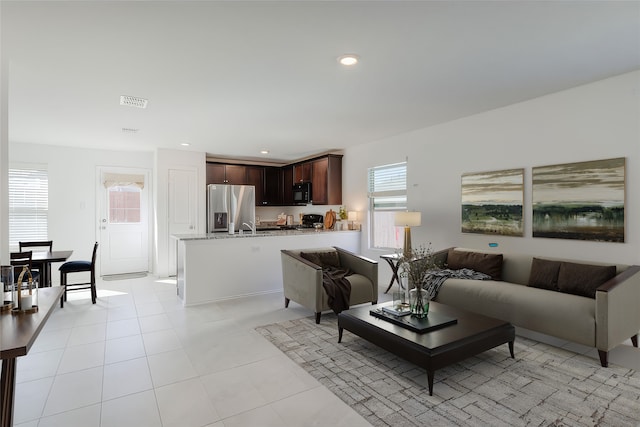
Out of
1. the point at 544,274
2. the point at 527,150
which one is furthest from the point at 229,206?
the point at 544,274

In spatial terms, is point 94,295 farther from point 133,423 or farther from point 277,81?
point 277,81

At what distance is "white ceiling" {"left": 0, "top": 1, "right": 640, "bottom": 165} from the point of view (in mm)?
2135

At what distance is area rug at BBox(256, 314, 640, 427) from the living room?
14cm

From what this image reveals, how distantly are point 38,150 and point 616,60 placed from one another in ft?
27.5

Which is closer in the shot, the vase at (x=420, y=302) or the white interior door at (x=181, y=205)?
the vase at (x=420, y=302)

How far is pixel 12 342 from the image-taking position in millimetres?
1457

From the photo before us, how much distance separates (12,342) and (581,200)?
4.50m

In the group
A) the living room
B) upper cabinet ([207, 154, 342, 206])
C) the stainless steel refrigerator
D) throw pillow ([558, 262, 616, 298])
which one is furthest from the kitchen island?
throw pillow ([558, 262, 616, 298])

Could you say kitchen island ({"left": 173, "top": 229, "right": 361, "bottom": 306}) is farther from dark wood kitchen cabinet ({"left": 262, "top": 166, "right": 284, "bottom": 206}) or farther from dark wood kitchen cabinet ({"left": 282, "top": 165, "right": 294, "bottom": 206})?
dark wood kitchen cabinet ({"left": 262, "top": 166, "right": 284, "bottom": 206})

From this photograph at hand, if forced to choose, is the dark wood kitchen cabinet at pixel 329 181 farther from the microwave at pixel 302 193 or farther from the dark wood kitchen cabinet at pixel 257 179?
the dark wood kitchen cabinet at pixel 257 179

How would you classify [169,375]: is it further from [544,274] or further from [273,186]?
[273,186]

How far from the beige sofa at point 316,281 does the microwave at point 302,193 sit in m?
2.57

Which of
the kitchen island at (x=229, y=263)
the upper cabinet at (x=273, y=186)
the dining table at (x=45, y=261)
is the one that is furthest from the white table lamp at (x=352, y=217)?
the dining table at (x=45, y=261)

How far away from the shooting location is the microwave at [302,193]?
7.12 m
